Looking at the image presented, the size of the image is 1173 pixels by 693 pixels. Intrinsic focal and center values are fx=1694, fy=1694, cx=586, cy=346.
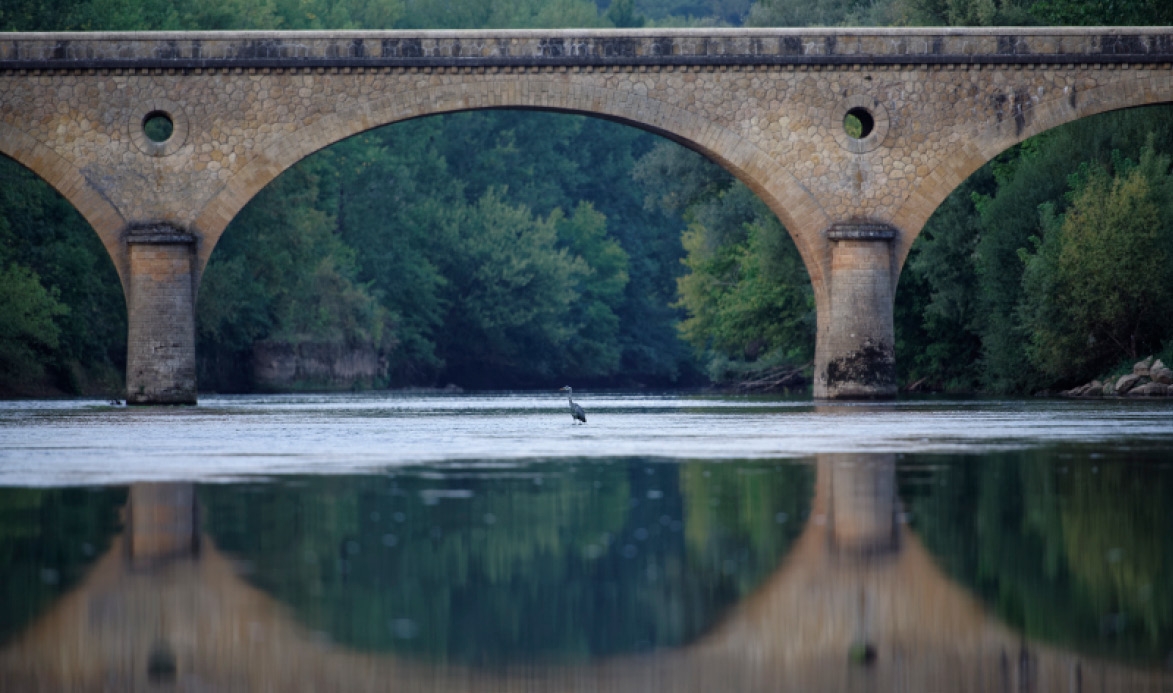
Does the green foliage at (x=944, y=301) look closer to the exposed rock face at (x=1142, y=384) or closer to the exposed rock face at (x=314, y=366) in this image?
the exposed rock face at (x=1142, y=384)

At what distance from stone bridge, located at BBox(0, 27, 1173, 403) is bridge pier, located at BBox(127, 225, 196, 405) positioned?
33 millimetres

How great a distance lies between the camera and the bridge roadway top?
27891 millimetres

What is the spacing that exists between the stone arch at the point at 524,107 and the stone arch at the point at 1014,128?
57.7 inches

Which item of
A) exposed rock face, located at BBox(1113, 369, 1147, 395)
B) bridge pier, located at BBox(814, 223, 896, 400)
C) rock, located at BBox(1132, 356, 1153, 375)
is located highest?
bridge pier, located at BBox(814, 223, 896, 400)

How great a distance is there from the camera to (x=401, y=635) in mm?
5371

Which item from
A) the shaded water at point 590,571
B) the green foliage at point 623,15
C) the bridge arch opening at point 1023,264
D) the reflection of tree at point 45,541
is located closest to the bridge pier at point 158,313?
the bridge arch opening at point 1023,264

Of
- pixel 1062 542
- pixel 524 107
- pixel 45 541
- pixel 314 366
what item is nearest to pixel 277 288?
pixel 314 366

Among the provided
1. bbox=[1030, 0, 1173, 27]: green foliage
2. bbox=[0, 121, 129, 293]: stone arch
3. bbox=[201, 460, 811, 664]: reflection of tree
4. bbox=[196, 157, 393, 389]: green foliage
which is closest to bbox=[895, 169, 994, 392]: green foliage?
bbox=[1030, 0, 1173, 27]: green foliage

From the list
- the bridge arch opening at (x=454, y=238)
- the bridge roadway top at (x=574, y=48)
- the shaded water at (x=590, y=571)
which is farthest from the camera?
the bridge arch opening at (x=454, y=238)

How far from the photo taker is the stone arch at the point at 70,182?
2797 cm

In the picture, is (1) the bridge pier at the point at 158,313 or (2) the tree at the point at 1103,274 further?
(2) the tree at the point at 1103,274

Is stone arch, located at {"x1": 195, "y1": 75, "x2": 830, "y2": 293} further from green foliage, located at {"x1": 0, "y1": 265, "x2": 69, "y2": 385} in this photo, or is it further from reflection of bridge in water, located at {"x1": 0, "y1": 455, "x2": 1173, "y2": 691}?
reflection of bridge in water, located at {"x1": 0, "y1": 455, "x2": 1173, "y2": 691}

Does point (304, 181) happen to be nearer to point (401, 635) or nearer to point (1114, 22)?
point (1114, 22)

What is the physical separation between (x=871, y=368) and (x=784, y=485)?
729 inches
